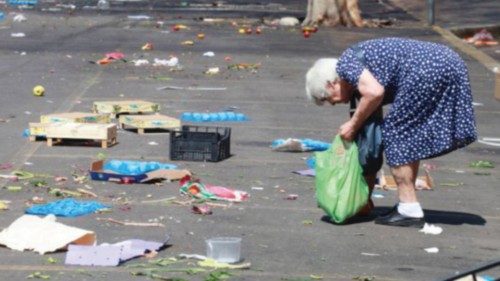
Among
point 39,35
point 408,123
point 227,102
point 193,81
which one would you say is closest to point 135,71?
point 193,81

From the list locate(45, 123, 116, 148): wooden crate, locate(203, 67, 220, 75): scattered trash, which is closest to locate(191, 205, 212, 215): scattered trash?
locate(45, 123, 116, 148): wooden crate

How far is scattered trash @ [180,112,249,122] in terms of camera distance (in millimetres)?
13742

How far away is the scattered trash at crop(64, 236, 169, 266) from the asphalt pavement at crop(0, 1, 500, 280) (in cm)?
6

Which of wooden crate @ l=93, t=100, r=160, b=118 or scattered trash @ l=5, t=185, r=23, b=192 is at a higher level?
scattered trash @ l=5, t=185, r=23, b=192

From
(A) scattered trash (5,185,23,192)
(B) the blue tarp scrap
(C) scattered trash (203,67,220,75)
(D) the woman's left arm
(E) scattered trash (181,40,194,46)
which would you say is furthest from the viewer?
(B) the blue tarp scrap

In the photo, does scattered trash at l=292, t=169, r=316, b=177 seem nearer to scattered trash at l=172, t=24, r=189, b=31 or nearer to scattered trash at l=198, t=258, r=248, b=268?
scattered trash at l=198, t=258, r=248, b=268

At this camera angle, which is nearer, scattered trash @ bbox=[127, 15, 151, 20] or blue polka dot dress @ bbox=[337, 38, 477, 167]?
blue polka dot dress @ bbox=[337, 38, 477, 167]

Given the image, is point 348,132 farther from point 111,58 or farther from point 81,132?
point 111,58

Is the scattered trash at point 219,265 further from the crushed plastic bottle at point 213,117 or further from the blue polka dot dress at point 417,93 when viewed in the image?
the crushed plastic bottle at point 213,117

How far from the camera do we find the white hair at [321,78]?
8555mm

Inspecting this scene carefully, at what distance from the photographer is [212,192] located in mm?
9719

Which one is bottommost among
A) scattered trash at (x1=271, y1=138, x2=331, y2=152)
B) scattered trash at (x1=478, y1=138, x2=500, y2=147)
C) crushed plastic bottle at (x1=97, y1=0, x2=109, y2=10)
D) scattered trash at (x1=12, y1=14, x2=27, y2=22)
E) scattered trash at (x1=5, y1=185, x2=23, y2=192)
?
crushed plastic bottle at (x1=97, y1=0, x2=109, y2=10)

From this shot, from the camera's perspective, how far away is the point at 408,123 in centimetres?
860

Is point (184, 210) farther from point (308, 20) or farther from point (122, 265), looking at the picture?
point (308, 20)
